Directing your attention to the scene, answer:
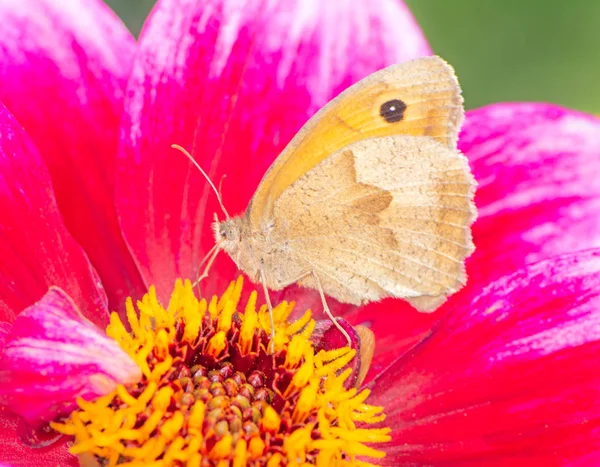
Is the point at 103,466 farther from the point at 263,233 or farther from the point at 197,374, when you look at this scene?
the point at 263,233

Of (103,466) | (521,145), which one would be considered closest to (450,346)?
(521,145)

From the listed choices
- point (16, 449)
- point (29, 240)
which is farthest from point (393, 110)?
point (16, 449)

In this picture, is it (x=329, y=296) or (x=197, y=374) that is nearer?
(x=197, y=374)

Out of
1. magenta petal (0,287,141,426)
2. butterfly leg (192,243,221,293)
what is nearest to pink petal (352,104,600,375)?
butterfly leg (192,243,221,293)

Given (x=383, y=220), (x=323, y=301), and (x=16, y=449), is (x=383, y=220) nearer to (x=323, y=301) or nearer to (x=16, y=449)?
(x=323, y=301)

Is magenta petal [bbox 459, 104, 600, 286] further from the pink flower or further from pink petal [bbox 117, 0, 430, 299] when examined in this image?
pink petal [bbox 117, 0, 430, 299]
